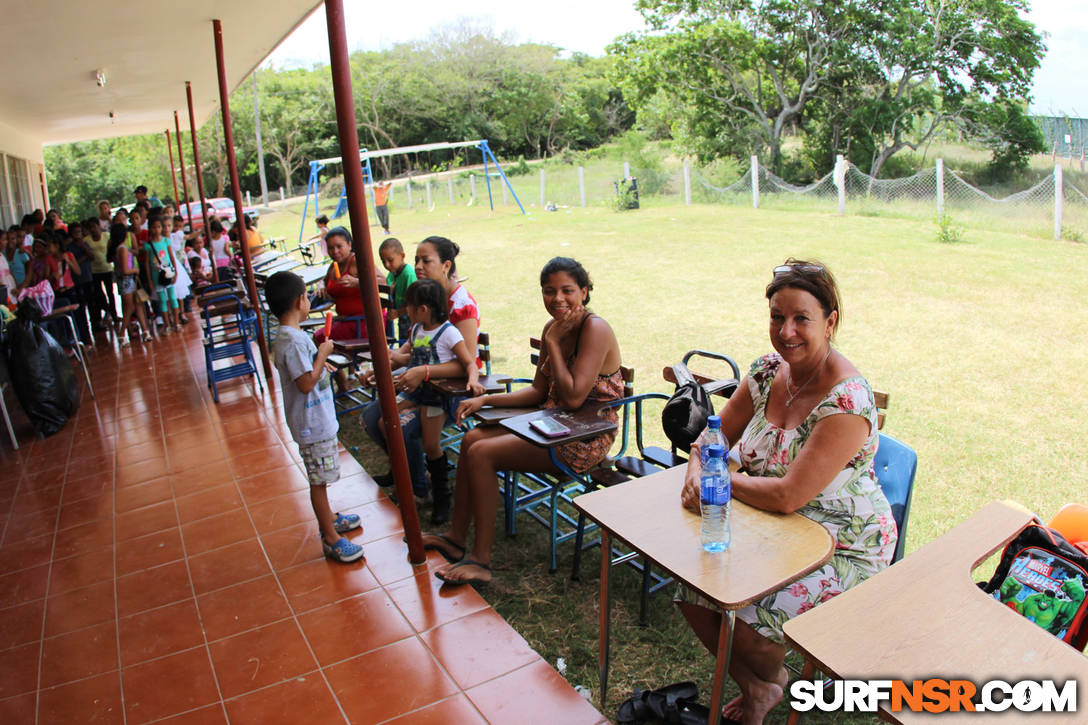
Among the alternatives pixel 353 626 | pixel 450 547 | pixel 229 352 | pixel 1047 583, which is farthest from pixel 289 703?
pixel 229 352

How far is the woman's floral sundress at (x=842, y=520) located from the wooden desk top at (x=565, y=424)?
83cm

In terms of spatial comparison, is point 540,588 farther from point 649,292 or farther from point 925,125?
point 925,125

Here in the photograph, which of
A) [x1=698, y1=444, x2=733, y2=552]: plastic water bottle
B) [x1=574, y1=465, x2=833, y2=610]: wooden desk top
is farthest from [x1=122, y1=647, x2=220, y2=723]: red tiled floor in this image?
[x1=698, y1=444, x2=733, y2=552]: plastic water bottle

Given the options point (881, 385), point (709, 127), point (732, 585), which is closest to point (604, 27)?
point (709, 127)

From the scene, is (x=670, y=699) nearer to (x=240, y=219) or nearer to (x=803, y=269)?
(x=803, y=269)

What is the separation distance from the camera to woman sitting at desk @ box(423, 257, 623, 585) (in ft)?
10.6

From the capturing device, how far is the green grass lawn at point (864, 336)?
3.17 meters

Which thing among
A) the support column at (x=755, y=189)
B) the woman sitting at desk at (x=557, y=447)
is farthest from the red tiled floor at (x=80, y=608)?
the support column at (x=755, y=189)

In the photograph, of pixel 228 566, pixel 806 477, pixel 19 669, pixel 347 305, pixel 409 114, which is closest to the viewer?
pixel 806 477

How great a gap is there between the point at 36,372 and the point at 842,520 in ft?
19.7

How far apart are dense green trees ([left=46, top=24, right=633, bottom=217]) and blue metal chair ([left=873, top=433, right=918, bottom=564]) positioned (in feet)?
125

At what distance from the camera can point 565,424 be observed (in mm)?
3090

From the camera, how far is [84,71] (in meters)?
7.37

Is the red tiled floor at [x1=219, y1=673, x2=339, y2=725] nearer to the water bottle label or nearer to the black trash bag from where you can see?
the water bottle label
